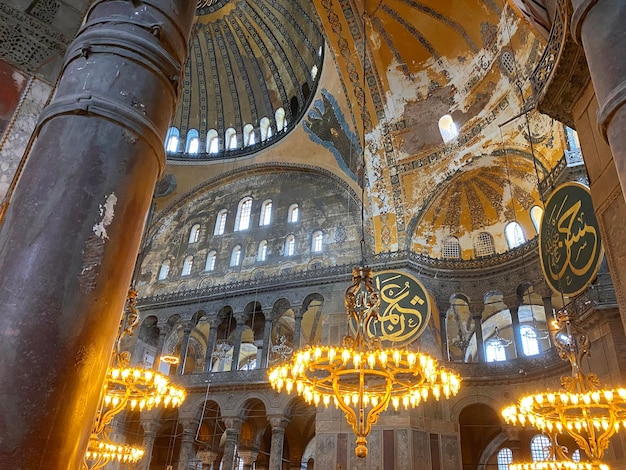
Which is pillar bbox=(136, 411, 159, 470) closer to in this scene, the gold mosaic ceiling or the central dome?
the gold mosaic ceiling

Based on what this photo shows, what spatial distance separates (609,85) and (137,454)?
10.5 meters

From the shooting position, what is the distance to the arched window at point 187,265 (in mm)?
16234

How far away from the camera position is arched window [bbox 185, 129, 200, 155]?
56.5ft

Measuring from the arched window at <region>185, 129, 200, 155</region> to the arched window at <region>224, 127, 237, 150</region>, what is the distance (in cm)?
104

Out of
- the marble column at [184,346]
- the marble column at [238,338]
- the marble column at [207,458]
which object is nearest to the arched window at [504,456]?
the marble column at [238,338]

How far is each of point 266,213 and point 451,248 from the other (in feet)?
20.8

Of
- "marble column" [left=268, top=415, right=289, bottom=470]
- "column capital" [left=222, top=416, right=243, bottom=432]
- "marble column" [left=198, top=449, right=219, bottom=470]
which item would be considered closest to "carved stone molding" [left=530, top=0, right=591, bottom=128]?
"marble column" [left=268, top=415, right=289, bottom=470]

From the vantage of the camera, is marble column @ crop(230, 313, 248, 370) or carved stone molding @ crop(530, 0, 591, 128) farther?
marble column @ crop(230, 313, 248, 370)

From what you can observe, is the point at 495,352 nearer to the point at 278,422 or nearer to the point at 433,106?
the point at 278,422

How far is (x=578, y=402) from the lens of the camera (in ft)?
19.0

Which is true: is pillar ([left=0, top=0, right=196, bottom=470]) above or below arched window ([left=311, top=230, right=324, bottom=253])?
below

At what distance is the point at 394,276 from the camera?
10914 mm

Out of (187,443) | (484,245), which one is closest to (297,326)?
(187,443)

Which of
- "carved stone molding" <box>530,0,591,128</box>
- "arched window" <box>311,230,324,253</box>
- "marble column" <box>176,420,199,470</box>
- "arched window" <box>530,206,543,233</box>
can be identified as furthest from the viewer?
"arched window" <box>311,230,324,253</box>
